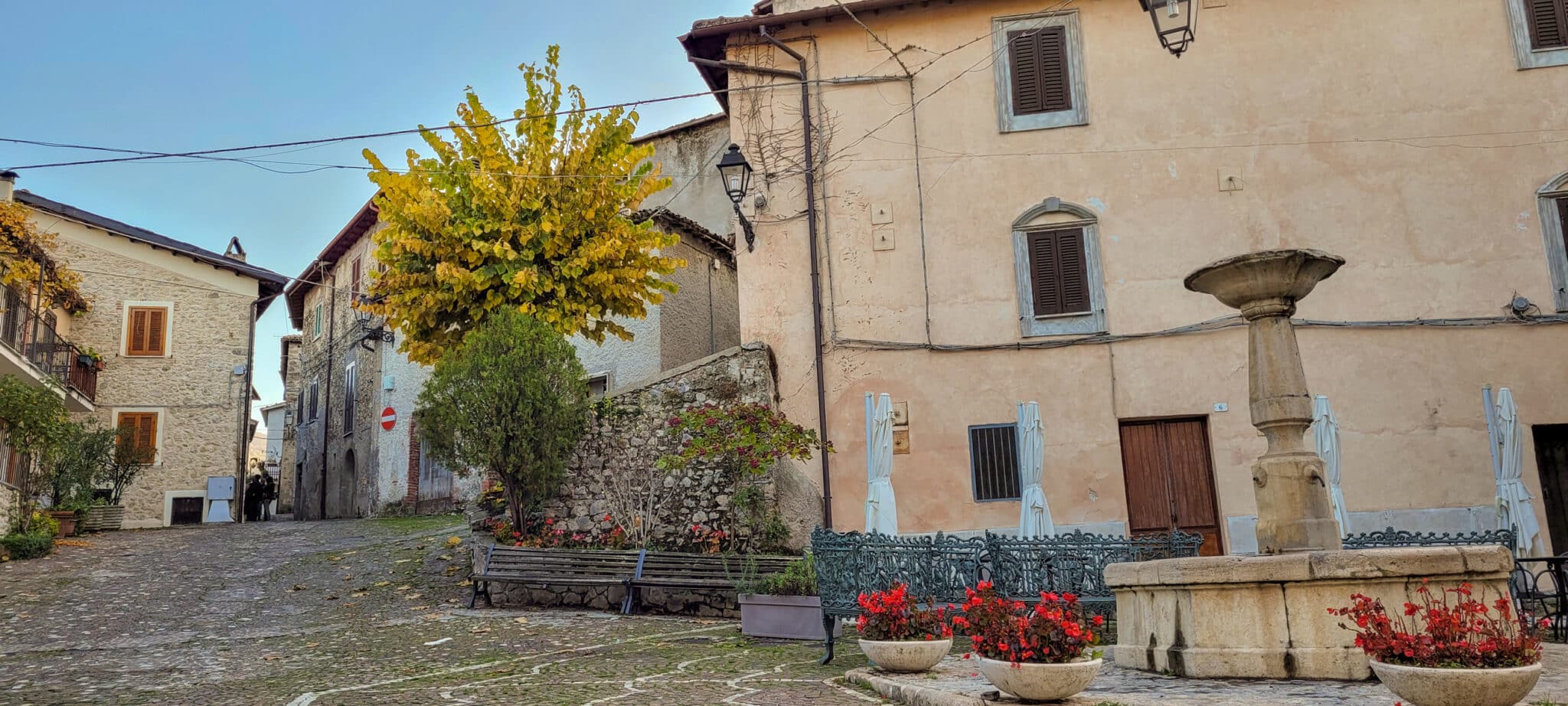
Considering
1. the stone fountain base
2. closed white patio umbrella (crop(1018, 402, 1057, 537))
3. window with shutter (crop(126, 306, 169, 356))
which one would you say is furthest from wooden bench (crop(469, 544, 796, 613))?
window with shutter (crop(126, 306, 169, 356))

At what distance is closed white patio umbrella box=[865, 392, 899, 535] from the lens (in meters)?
11.4

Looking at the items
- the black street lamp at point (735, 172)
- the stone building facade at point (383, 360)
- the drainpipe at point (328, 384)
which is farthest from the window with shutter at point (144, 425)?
the black street lamp at point (735, 172)

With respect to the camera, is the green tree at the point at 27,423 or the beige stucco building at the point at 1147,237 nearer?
the beige stucco building at the point at 1147,237

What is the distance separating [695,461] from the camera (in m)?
13.5

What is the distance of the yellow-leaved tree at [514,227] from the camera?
14016 millimetres

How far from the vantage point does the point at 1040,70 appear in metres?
14.3

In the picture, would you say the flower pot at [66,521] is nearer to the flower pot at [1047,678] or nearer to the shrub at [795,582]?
the shrub at [795,582]

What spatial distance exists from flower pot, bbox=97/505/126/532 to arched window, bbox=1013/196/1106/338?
1881 centimetres

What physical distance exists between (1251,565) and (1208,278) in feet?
6.87

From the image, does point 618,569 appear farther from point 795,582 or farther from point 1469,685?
point 1469,685

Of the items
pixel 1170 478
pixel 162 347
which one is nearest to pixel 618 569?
pixel 1170 478

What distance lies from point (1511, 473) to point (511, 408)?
1091 cm

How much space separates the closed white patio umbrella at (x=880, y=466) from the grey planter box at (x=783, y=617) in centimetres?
227

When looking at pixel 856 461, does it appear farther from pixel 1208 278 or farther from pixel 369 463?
pixel 369 463
